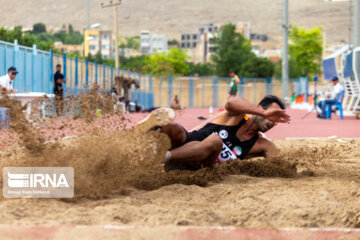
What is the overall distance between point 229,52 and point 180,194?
283ft

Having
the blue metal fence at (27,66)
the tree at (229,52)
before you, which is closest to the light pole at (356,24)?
the blue metal fence at (27,66)

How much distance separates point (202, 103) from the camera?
168ft

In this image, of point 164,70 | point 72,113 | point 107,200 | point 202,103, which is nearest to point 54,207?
point 107,200

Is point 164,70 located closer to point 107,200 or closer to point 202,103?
point 202,103

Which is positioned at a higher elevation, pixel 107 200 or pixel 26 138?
pixel 26 138

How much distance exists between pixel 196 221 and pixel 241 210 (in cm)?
45

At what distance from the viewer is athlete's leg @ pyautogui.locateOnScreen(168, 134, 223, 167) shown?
522cm

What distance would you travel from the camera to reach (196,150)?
5246mm

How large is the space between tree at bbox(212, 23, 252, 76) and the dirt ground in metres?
83.4

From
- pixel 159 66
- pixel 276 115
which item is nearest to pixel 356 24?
pixel 276 115

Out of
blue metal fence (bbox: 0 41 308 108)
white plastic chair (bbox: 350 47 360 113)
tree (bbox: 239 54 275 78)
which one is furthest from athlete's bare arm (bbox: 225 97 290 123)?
tree (bbox: 239 54 275 78)

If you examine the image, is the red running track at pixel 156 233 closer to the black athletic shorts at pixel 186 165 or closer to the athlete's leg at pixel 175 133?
the athlete's leg at pixel 175 133

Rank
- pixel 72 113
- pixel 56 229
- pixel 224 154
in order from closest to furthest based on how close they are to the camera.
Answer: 1. pixel 56 229
2. pixel 72 113
3. pixel 224 154

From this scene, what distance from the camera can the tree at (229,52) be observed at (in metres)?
89.2
